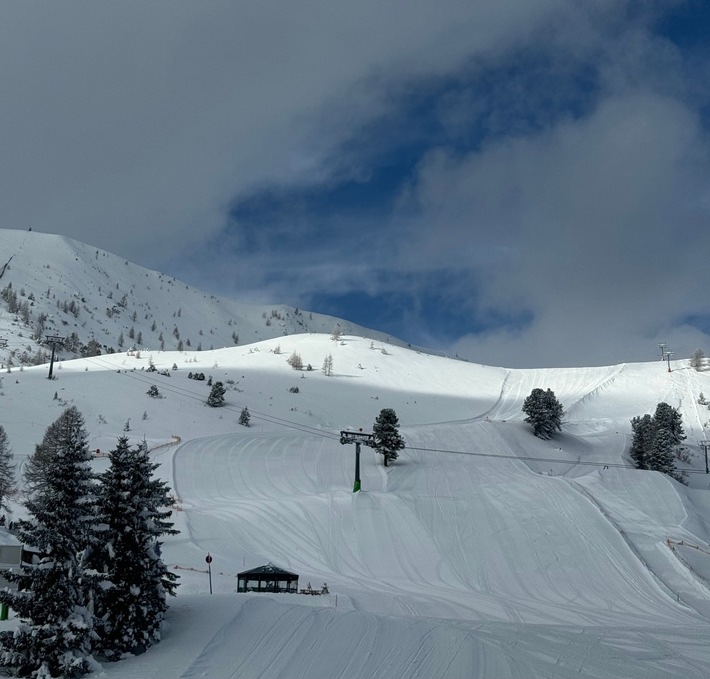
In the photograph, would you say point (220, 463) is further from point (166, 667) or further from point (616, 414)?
point (616, 414)

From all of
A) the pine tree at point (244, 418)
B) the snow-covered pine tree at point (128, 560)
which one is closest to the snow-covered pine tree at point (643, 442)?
the pine tree at point (244, 418)

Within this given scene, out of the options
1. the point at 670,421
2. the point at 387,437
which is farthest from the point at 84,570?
the point at 670,421

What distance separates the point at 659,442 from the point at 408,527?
110 ft

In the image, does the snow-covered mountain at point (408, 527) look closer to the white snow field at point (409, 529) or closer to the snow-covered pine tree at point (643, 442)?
the white snow field at point (409, 529)

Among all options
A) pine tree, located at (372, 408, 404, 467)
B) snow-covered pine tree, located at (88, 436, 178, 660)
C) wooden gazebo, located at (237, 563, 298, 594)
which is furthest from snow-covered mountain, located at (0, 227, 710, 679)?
pine tree, located at (372, 408, 404, 467)

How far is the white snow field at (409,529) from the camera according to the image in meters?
22.8

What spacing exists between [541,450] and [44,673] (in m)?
63.2

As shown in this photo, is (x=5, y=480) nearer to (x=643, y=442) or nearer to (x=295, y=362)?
(x=643, y=442)

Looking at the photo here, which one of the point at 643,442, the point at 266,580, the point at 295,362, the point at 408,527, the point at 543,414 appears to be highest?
the point at 295,362

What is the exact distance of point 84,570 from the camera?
67.2ft

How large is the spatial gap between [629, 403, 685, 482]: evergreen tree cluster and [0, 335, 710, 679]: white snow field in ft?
11.9

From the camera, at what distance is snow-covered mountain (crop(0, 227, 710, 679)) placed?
899 inches

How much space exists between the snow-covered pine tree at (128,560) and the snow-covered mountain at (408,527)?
94 centimetres

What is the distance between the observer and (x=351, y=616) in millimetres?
25156
